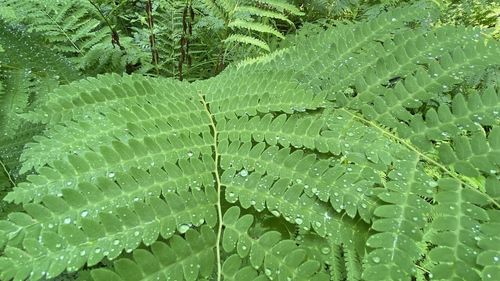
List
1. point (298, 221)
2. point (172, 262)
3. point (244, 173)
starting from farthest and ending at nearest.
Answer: point (244, 173) < point (298, 221) < point (172, 262)

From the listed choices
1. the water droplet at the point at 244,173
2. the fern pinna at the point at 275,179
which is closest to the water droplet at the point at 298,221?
the fern pinna at the point at 275,179

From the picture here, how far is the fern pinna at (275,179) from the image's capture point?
823mm

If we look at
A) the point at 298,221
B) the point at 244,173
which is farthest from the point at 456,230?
the point at 244,173

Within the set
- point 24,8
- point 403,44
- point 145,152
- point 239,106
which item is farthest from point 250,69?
point 24,8

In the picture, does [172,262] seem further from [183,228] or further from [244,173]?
[244,173]

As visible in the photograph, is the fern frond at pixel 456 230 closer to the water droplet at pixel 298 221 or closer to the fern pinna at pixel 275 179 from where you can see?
the fern pinna at pixel 275 179

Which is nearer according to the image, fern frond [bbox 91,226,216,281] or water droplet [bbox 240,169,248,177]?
fern frond [bbox 91,226,216,281]

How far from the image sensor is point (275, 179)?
1.01 meters

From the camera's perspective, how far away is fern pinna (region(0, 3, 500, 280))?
0.82 meters

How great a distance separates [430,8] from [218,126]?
3.11 ft

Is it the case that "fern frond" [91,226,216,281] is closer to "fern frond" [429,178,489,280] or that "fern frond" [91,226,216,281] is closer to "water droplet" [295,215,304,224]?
"water droplet" [295,215,304,224]

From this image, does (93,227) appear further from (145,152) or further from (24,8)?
(24,8)

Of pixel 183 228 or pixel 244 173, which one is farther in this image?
pixel 244 173

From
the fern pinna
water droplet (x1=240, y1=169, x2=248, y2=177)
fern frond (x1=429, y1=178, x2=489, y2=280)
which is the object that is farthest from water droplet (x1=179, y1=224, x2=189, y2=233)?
fern frond (x1=429, y1=178, x2=489, y2=280)
